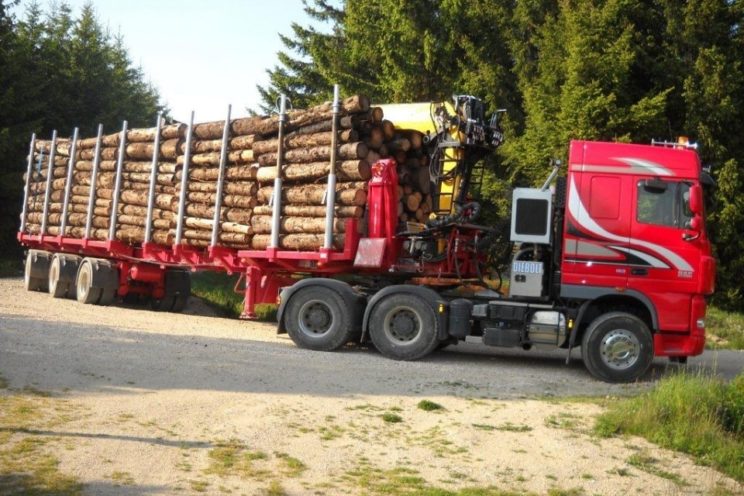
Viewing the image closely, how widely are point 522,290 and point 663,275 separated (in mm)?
1992

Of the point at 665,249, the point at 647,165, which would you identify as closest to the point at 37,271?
the point at 647,165

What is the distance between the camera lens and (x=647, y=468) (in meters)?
7.45

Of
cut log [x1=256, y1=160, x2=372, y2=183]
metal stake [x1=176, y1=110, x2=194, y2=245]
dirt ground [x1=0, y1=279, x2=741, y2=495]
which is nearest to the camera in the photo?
dirt ground [x1=0, y1=279, x2=741, y2=495]

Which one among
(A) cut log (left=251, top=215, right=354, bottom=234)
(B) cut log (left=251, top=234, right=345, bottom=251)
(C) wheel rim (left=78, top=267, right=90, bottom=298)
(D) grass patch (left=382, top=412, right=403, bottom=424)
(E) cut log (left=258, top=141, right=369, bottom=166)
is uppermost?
(E) cut log (left=258, top=141, right=369, bottom=166)

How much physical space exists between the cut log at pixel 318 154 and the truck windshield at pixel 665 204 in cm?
429

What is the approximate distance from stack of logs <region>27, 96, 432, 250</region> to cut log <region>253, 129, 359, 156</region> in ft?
0.06

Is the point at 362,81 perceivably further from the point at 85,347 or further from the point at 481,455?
the point at 481,455

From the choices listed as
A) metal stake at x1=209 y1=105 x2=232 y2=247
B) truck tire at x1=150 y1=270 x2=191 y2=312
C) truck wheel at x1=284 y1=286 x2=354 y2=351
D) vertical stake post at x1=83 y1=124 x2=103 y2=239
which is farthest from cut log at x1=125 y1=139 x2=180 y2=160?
truck wheel at x1=284 y1=286 x2=354 y2=351

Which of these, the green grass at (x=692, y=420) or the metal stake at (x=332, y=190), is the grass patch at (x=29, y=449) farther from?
the metal stake at (x=332, y=190)

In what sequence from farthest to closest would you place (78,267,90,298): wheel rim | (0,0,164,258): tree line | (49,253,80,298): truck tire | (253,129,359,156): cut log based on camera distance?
(0,0,164,258): tree line < (49,253,80,298): truck tire < (78,267,90,298): wheel rim < (253,129,359,156): cut log

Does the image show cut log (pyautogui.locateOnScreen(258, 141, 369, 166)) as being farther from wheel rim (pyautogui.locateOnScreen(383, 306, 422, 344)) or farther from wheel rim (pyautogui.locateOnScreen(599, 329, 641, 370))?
wheel rim (pyautogui.locateOnScreen(599, 329, 641, 370))

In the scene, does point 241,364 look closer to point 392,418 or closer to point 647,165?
point 392,418

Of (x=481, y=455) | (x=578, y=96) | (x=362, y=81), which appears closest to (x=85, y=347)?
(x=481, y=455)

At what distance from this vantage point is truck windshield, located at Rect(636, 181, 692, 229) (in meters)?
11.5
